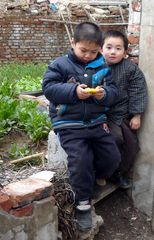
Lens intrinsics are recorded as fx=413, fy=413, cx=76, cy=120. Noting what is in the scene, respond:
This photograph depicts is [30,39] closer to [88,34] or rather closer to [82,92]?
[88,34]

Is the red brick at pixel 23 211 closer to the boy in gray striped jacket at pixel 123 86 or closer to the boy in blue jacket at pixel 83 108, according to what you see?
the boy in blue jacket at pixel 83 108

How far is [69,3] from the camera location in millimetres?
12578

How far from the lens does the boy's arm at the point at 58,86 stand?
2.94 m

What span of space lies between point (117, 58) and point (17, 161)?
1.24 meters

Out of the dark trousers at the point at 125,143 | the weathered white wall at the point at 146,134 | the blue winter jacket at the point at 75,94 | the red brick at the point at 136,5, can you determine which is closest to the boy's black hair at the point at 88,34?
the blue winter jacket at the point at 75,94

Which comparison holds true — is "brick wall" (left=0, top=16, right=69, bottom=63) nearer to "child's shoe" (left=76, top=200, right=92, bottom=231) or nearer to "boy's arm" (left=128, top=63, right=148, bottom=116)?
"boy's arm" (left=128, top=63, right=148, bottom=116)

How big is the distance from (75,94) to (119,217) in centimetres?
139

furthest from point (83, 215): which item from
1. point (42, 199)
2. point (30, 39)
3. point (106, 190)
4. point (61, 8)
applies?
point (61, 8)

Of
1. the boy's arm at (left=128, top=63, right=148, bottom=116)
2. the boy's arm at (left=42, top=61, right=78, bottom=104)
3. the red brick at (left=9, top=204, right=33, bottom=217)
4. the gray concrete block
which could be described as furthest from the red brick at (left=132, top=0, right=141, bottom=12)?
the red brick at (left=9, top=204, right=33, bottom=217)

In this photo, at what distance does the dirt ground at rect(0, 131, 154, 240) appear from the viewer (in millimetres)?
3557

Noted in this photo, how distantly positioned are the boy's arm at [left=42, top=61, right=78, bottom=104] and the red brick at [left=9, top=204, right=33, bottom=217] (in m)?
0.78

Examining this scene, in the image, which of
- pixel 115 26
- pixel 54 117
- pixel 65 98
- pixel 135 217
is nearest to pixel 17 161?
pixel 54 117

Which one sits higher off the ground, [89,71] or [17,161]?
[89,71]

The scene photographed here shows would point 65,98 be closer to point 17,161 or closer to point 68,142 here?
point 68,142
